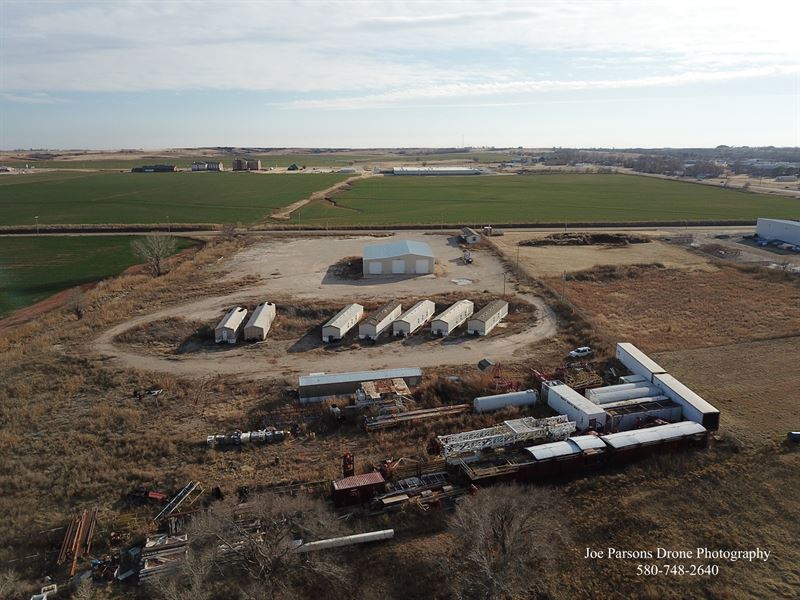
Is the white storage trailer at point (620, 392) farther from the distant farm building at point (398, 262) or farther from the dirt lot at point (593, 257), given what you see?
the distant farm building at point (398, 262)

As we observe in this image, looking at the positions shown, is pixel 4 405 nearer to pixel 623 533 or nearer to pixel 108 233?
pixel 623 533

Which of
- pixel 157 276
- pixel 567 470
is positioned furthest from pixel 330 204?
pixel 567 470

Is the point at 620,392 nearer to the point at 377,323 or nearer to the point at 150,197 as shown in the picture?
the point at 377,323

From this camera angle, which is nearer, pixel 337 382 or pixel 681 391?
pixel 681 391

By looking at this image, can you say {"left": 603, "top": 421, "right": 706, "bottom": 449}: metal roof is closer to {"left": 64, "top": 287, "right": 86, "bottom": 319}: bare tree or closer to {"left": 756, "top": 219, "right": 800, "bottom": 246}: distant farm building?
{"left": 64, "top": 287, "right": 86, "bottom": 319}: bare tree

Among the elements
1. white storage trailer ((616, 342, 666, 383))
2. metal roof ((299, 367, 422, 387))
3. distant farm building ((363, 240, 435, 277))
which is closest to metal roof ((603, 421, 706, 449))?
white storage trailer ((616, 342, 666, 383))

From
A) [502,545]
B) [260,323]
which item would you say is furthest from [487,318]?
[502,545]
